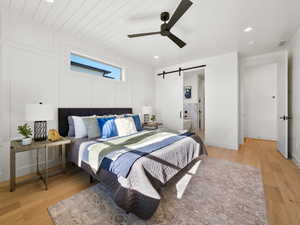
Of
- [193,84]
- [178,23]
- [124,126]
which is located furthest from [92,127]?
[193,84]

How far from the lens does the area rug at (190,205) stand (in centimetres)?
133

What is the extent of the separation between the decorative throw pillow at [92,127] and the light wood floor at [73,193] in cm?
75

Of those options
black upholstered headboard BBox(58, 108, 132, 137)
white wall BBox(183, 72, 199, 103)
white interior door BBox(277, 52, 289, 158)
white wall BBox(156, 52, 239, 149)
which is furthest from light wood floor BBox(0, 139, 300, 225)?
white wall BBox(183, 72, 199, 103)

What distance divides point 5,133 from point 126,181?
2255mm

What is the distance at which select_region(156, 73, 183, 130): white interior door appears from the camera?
183 inches

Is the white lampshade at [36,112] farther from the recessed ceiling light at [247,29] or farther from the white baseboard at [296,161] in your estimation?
the white baseboard at [296,161]

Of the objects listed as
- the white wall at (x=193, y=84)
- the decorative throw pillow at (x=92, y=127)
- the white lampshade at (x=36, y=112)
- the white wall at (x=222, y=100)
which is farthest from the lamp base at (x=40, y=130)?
the white wall at (x=193, y=84)

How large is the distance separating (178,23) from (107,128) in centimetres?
241

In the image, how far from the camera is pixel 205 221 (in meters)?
1.32

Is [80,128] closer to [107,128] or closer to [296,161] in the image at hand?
[107,128]

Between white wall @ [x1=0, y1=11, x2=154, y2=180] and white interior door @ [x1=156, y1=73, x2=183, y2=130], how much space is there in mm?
2279

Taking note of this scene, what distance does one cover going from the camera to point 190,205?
154cm

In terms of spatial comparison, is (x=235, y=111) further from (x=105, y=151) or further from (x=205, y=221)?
(x=105, y=151)

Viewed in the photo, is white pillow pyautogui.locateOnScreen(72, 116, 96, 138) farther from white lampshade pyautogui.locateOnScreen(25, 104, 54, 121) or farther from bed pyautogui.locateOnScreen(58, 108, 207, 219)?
white lampshade pyautogui.locateOnScreen(25, 104, 54, 121)
